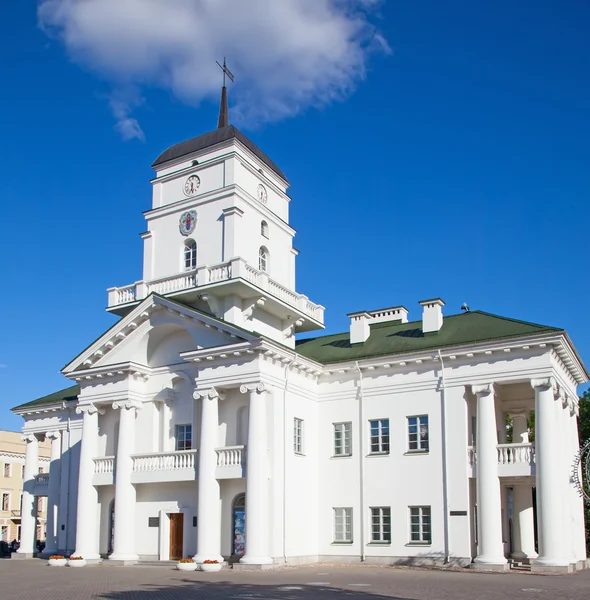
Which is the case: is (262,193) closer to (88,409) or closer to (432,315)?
(432,315)

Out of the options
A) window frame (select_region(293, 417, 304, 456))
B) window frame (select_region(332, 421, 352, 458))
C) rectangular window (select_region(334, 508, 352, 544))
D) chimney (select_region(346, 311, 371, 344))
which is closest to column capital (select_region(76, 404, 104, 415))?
window frame (select_region(293, 417, 304, 456))


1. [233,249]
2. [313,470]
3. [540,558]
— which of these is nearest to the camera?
[540,558]

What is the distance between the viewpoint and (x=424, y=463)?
30.1 metres

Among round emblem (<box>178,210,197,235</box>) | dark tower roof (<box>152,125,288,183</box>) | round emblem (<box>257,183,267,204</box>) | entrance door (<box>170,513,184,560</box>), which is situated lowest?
entrance door (<box>170,513,184,560</box>)

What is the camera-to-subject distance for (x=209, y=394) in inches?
1194

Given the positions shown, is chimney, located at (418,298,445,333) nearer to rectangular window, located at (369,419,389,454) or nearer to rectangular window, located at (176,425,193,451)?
rectangular window, located at (369,419,389,454)

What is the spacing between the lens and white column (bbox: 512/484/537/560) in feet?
106

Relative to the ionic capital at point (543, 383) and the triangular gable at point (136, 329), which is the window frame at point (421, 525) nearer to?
the ionic capital at point (543, 383)

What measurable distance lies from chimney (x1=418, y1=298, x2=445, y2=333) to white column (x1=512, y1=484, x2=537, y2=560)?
741 centimetres

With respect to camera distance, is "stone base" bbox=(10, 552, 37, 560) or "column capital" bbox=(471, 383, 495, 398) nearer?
"column capital" bbox=(471, 383, 495, 398)

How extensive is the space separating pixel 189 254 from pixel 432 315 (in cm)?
1156

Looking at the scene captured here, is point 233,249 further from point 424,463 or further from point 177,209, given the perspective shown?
point 424,463

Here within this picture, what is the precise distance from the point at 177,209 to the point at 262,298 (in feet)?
22.4

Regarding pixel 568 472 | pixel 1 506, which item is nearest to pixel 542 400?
pixel 568 472
